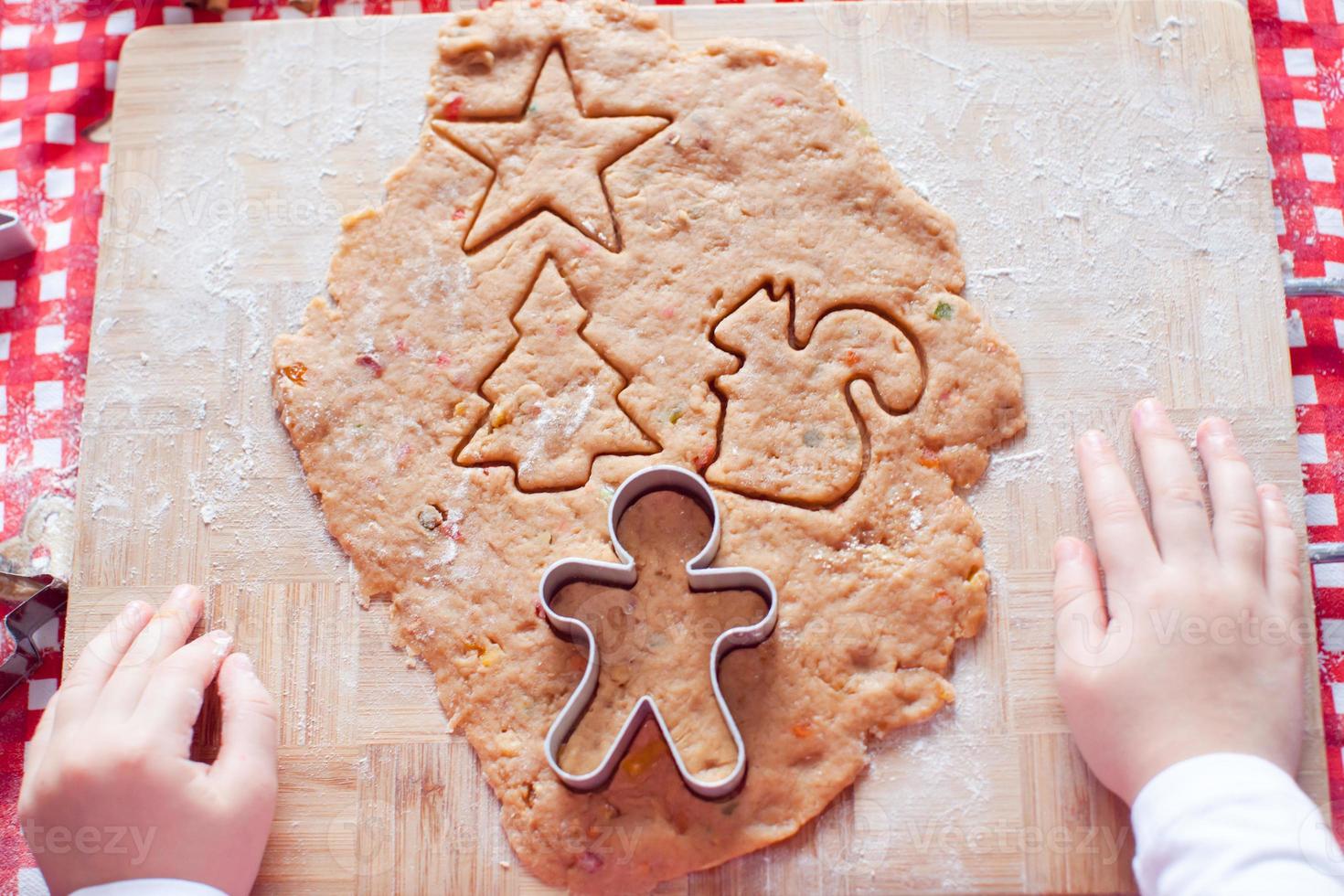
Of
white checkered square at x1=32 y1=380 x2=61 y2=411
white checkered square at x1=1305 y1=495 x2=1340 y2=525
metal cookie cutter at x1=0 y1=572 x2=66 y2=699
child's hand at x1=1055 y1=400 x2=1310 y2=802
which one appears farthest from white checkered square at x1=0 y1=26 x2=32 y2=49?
white checkered square at x1=1305 y1=495 x2=1340 y2=525

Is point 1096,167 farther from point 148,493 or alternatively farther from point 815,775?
point 148,493

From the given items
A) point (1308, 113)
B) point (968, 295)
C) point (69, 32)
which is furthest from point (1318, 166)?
point (69, 32)

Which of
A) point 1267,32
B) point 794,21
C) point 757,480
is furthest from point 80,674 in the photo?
point 1267,32

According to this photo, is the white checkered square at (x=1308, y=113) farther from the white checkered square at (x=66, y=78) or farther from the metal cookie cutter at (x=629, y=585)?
the white checkered square at (x=66, y=78)

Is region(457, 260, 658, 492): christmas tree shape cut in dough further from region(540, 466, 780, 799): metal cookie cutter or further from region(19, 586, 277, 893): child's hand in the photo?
region(19, 586, 277, 893): child's hand

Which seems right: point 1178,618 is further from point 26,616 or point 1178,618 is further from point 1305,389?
point 26,616

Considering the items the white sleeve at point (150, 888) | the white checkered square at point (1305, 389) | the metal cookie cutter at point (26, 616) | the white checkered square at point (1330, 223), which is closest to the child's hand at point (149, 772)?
the white sleeve at point (150, 888)
